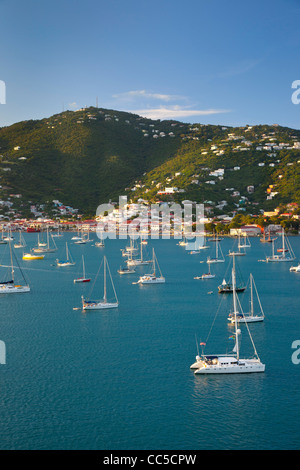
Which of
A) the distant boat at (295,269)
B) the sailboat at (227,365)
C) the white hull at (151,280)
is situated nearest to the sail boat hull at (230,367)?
the sailboat at (227,365)

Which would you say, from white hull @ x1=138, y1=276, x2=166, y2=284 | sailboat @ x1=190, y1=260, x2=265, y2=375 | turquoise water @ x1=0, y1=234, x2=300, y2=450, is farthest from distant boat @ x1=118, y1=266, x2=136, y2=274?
sailboat @ x1=190, y1=260, x2=265, y2=375

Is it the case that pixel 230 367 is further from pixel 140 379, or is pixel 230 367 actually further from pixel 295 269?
pixel 295 269

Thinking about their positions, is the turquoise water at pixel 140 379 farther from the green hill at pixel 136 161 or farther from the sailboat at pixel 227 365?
the green hill at pixel 136 161

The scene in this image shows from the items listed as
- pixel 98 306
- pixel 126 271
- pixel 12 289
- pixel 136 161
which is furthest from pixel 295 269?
pixel 136 161

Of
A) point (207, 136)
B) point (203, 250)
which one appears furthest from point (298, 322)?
point (207, 136)

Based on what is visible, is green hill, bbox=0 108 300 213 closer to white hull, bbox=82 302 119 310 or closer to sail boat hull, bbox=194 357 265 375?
white hull, bbox=82 302 119 310
